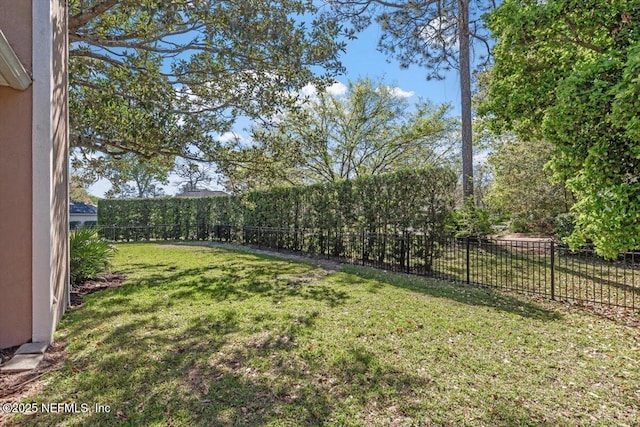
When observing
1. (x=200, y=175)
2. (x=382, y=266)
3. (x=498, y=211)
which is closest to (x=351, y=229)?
(x=382, y=266)

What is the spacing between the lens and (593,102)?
273cm

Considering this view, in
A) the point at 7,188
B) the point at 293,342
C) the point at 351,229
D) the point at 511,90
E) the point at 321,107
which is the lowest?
the point at 293,342

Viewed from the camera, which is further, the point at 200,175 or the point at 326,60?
the point at 200,175

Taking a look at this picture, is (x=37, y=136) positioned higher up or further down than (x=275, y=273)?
higher up

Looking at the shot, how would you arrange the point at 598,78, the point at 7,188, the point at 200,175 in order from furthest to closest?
the point at 200,175
the point at 7,188
the point at 598,78

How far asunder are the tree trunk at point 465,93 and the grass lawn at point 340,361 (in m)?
7.32

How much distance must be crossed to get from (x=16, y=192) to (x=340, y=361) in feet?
13.7

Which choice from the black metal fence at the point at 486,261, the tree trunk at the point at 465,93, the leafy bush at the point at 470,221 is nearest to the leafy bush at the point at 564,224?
the black metal fence at the point at 486,261

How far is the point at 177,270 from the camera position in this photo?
27.2 feet

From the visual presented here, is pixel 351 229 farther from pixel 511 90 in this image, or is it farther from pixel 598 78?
pixel 598 78

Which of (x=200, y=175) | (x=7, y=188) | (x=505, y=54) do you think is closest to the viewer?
(x=7, y=188)

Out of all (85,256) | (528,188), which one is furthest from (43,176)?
(528,188)

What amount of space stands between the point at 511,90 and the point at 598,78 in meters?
1.48

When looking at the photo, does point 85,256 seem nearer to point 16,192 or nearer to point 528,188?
point 16,192
